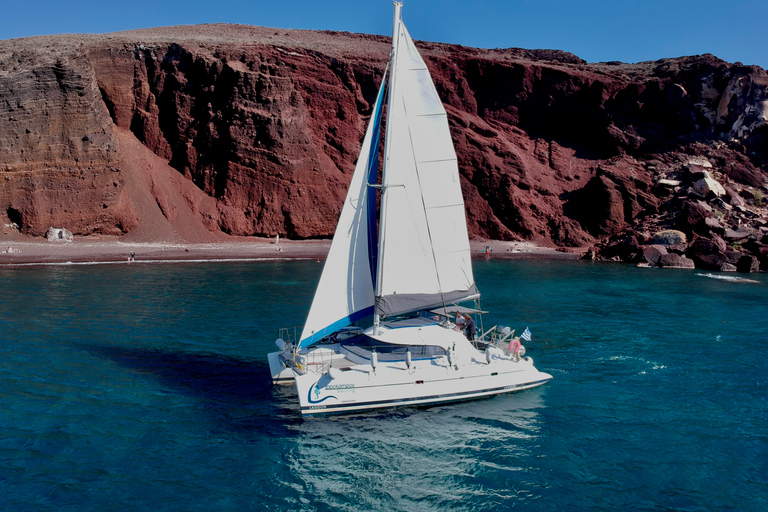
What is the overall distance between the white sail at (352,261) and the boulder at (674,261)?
50956mm

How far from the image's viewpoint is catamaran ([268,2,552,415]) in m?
15.6

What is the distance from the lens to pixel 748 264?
54.7m

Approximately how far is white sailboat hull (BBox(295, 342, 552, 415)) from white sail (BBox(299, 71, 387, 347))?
67.8 inches

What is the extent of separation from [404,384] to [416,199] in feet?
18.2

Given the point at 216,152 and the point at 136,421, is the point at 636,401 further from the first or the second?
the point at 216,152

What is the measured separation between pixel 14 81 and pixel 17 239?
17403mm

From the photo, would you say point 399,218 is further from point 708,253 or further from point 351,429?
point 708,253

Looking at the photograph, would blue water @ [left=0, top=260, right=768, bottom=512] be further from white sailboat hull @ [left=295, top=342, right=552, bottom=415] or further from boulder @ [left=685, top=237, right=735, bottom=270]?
boulder @ [left=685, top=237, right=735, bottom=270]

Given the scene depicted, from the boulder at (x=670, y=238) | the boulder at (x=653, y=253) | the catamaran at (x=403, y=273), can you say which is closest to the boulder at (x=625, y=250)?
the boulder at (x=653, y=253)

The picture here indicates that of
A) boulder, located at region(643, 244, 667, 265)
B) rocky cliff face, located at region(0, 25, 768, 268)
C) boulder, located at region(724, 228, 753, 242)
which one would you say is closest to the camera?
rocky cliff face, located at region(0, 25, 768, 268)

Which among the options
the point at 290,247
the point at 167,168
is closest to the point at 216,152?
the point at 167,168

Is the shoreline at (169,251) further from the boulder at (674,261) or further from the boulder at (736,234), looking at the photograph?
the boulder at (736,234)

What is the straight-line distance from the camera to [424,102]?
1639cm

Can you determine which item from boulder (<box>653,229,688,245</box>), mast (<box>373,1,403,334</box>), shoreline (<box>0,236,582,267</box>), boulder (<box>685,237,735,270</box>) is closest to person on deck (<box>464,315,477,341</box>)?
mast (<box>373,1,403,334</box>)
